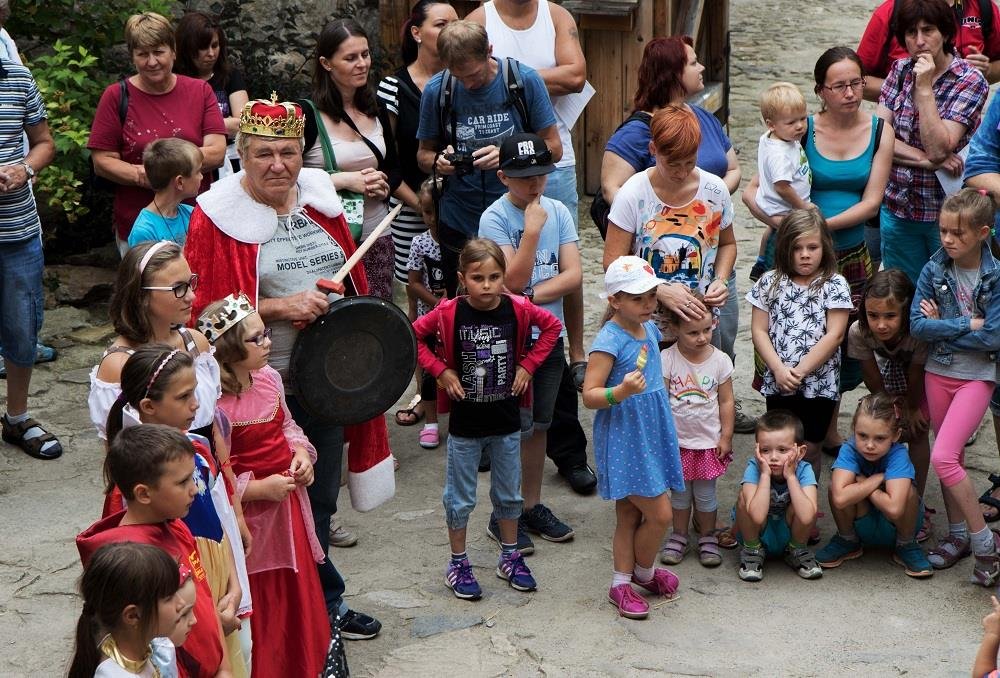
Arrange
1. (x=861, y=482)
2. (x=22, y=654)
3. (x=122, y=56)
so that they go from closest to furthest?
(x=22, y=654), (x=861, y=482), (x=122, y=56)

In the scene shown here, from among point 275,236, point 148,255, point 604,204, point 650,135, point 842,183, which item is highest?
point 148,255

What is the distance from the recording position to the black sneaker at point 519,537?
17.7ft

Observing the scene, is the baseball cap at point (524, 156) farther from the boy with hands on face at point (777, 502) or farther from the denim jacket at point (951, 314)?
the denim jacket at point (951, 314)

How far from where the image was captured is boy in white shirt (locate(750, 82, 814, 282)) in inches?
228

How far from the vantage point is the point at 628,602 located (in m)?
4.93

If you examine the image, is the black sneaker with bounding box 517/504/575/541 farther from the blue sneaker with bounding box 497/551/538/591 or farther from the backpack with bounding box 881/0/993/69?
the backpack with bounding box 881/0/993/69

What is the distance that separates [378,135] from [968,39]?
305 cm

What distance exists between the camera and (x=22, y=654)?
15.5 ft

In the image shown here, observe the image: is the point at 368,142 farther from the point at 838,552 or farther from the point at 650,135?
the point at 838,552

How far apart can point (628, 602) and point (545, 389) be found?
0.98 m

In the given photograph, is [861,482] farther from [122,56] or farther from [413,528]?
[122,56]

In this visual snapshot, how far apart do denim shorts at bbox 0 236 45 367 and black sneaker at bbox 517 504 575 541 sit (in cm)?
254

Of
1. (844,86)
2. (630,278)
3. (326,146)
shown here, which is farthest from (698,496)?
(326,146)

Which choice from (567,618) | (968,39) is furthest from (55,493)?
(968,39)
